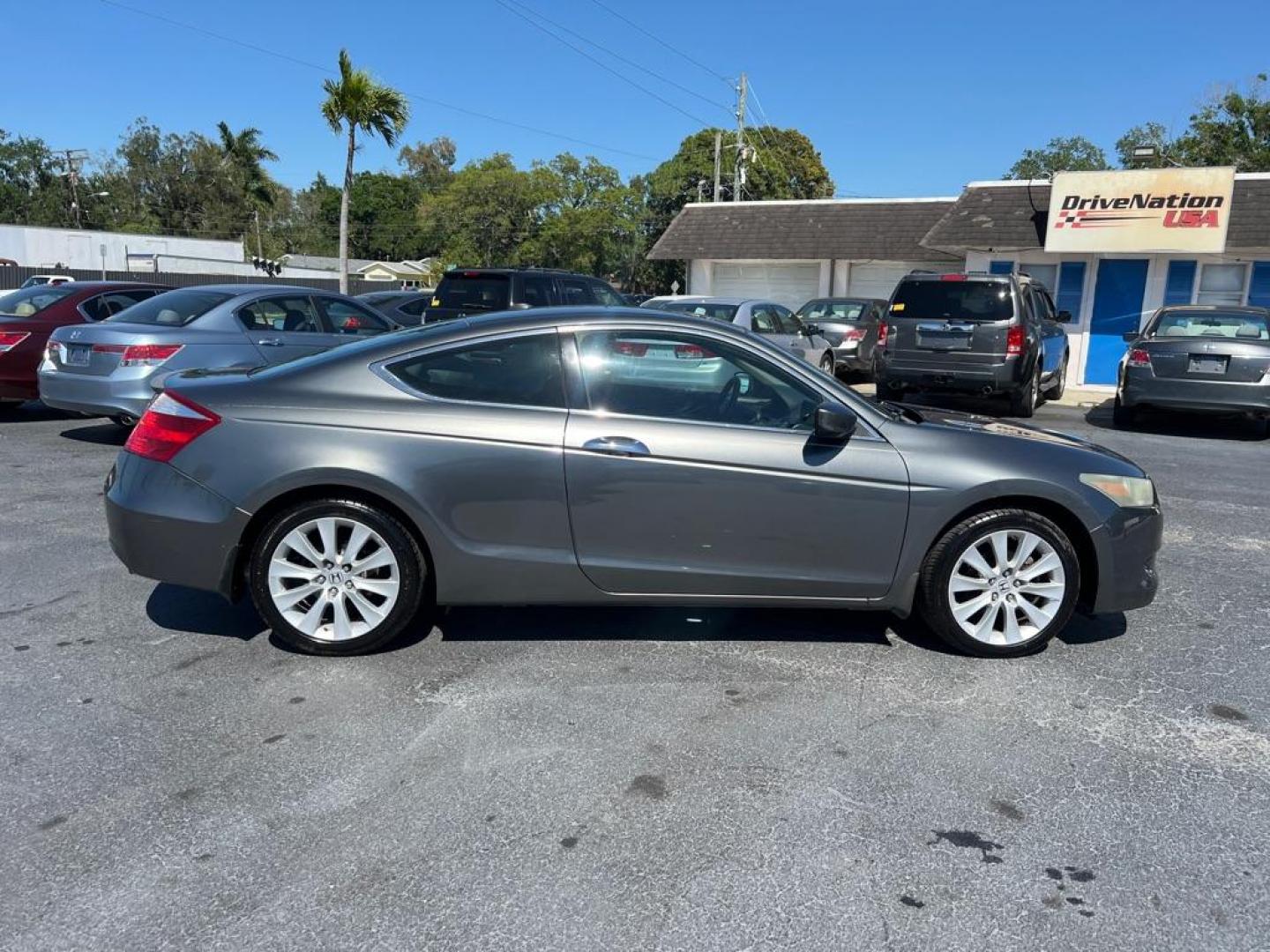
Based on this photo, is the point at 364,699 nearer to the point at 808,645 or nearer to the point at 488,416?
the point at 488,416

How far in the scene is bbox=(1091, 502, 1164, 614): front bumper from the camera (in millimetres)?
4230

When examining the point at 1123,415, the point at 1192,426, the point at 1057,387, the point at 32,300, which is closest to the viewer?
the point at 32,300

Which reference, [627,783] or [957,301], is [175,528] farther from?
[957,301]

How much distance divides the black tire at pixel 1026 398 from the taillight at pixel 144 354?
9.75 metres

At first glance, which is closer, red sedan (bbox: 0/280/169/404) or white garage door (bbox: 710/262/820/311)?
red sedan (bbox: 0/280/169/404)

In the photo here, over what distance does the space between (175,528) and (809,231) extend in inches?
943

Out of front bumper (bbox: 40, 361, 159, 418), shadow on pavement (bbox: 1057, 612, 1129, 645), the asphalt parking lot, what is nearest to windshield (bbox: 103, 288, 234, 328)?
front bumper (bbox: 40, 361, 159, 418)

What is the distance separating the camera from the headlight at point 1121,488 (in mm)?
4250

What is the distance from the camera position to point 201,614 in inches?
186

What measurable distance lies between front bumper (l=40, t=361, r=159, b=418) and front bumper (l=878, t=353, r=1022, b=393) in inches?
343

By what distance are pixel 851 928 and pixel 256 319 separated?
835cm

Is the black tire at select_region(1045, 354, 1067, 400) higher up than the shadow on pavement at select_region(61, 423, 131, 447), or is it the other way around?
the black tire at select_region(1045, 354, 1067, 400)

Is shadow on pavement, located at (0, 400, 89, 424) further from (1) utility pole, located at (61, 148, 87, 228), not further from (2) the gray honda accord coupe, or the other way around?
(1) utility pole, located at (61, 148, 87, 228)

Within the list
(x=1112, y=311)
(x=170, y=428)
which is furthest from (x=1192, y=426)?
(x=170, y=428)
